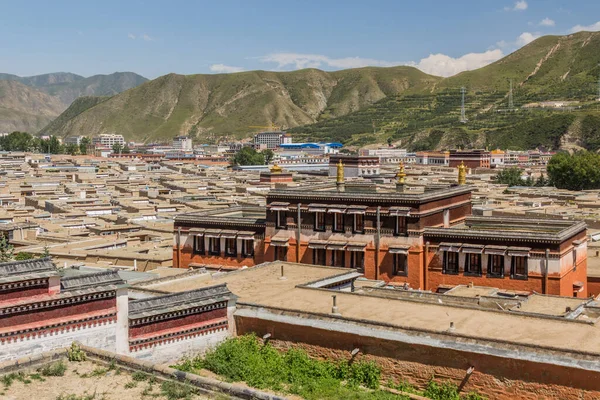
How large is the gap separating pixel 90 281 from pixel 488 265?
65.9ft

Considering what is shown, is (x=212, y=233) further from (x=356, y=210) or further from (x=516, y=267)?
(x=516, y=267)

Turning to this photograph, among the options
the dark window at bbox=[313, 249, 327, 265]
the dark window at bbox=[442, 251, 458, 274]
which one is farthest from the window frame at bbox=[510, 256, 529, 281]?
the dark window at bbox=[313, 249, 327, 265]

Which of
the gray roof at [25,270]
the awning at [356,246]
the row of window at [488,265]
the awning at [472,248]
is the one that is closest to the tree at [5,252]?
the awning at [356,246]

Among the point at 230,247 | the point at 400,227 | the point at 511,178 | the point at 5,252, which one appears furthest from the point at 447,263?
the point at 511,178

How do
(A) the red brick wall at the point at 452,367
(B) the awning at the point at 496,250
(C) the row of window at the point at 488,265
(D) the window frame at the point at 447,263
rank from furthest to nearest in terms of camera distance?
(D) the window frame at the point at 447,263, (B) the awning at the point at 496,250, (C) the row of window at the point at 488,265, (A) the red brick wall at the point at 452,367

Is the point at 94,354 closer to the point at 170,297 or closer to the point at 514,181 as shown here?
the point at 170,297

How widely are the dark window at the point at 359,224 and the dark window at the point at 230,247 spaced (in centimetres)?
777

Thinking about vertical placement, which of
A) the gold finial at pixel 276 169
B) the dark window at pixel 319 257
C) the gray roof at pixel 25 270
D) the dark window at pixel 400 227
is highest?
the gold finial at pixel 276 169

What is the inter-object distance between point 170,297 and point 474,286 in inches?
655

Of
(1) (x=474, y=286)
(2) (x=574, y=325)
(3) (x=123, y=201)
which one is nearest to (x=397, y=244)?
(1) (x=474, y=286)

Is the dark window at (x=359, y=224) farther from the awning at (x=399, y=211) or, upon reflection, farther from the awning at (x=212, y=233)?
the awning at (x=212, y=233)

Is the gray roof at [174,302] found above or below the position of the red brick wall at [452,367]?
above

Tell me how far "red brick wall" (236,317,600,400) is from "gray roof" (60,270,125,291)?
19.6 feet

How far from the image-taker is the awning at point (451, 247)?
116 ft
